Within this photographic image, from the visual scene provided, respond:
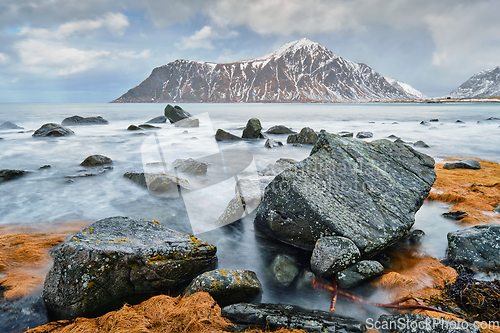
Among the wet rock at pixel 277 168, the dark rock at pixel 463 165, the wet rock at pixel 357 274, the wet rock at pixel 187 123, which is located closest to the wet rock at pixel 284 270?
the wet rock at pixel 357 274

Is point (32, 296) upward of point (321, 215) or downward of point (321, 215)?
downward

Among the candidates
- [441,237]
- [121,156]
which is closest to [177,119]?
[121,156]

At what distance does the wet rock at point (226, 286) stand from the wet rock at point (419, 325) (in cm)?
170

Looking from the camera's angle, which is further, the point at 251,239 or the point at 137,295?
the point at 251,239

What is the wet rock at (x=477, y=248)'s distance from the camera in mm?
4164

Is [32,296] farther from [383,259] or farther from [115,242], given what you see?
[383,259]

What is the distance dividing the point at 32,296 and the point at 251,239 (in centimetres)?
388

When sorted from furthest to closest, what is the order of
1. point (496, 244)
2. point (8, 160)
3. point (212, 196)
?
point (8, 160)
point (212, 196)
point (496, 244)

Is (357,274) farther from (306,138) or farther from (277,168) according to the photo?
(306,138)

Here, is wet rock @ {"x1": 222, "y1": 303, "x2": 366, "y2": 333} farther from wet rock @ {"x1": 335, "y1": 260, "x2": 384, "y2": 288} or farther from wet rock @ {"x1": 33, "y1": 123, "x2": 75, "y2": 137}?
wet rock @ {"x1": 33, "y1": 123, "x2": 75, "y2": 137}

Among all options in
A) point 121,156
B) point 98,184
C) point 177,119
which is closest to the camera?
point 98,184

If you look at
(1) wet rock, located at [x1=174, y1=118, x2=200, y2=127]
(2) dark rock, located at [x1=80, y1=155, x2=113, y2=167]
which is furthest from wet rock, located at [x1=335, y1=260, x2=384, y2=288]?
(1) wet rock, located at [x1=174, y1=118, x2=200, y2=127]

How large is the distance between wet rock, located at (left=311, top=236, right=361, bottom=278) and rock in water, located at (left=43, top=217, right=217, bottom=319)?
6.54 ft

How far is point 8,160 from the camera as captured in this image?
13438 mm
